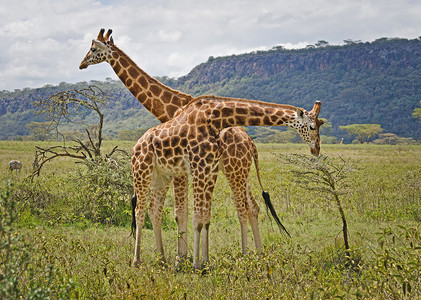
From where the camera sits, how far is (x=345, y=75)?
144 metres

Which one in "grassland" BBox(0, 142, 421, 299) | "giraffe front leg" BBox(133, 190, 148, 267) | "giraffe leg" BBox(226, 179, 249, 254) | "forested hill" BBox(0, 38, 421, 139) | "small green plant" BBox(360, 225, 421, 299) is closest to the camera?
"small green plant" BBox(360, 225, 421, 299)

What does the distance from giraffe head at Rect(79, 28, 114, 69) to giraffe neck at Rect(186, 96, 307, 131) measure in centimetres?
206

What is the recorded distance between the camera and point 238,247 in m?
5.93

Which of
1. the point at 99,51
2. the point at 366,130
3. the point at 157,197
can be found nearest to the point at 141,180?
the point at 157,197

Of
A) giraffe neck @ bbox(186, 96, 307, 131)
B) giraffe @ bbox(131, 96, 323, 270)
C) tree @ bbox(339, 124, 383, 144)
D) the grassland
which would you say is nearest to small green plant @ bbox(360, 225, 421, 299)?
the grassland

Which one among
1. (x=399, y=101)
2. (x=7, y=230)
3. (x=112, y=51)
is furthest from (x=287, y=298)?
(x=399, y=101)

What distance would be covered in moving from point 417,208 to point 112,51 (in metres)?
8.13

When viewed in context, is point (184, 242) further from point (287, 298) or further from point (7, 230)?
point (7, 230)

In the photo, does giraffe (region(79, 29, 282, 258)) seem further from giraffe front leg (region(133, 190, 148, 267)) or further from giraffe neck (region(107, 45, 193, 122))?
giraffe front leg (region(133, 190, 148, 267))

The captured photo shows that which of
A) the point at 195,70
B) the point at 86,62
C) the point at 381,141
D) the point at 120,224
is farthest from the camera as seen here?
the point at 195,70

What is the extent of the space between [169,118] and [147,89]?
0.63m

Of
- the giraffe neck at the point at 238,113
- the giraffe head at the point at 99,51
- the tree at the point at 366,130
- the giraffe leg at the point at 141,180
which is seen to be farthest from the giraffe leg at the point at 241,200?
the tree at the point at 366,130

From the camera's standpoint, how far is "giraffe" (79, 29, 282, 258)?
605 cm

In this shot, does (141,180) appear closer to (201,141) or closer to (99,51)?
(201,141)
